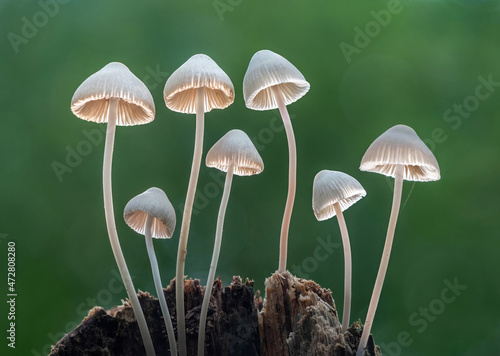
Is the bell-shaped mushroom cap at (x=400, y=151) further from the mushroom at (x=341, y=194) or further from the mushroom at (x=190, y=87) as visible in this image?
the mushroom at (x=190, y=87)

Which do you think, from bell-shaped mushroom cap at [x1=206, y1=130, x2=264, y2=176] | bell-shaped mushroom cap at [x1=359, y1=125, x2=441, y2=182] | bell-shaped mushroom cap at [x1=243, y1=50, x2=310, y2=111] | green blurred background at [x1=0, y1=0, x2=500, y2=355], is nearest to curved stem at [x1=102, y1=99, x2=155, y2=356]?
bell-shaped mushroom cap at [x1=206, y1=130, x2=264, y2=176]

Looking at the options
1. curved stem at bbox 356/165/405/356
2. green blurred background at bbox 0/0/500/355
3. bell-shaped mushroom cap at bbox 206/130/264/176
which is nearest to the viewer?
curved stem at bbox 356/165/405/356

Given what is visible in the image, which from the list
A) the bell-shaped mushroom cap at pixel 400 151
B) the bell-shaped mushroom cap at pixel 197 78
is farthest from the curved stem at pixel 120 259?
the bell-shaped mushroom cap at pixel 400 151

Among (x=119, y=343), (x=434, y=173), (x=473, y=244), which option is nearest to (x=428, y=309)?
(x=473, y=244)

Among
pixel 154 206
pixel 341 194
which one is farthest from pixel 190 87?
pixel 341 194

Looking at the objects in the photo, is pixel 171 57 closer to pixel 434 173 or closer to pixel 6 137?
pixel 6 137

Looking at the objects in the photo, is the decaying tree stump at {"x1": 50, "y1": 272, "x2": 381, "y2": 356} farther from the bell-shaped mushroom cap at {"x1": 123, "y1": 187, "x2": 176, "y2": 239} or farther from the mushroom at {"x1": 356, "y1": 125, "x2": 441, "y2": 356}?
the bell-shaped mushroom cap at {"x1": 123, "y1": 187, "x2": 176, "y2": 239}
